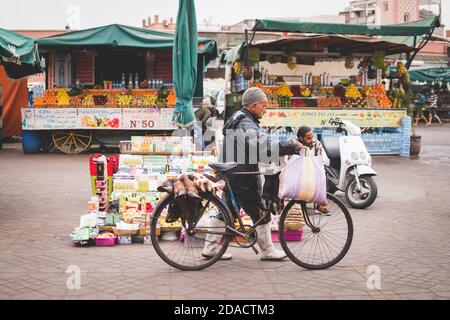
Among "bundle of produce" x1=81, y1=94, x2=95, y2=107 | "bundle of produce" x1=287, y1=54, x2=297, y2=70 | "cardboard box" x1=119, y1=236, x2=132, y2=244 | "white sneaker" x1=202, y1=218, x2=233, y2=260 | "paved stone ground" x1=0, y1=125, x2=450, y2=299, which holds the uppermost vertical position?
"bundle of produce" x1=287, y1=54, x2=297, y2=70

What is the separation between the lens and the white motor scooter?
8.88 m

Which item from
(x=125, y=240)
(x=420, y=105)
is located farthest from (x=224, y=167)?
(x=420, y=105)

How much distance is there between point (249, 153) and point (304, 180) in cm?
57

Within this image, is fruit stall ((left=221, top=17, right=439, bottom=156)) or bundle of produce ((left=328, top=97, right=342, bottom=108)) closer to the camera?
fruit stall ((left=221, top=17, right=439, bottom=156))

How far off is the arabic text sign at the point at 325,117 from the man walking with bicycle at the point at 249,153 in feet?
32.1

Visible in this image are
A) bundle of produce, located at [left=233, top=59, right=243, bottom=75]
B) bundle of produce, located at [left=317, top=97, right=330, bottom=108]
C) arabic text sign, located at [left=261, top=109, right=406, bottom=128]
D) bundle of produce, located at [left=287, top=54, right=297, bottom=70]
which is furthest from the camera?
bundle of produce, located at [left=287, top=54, right=297, bottom=70]

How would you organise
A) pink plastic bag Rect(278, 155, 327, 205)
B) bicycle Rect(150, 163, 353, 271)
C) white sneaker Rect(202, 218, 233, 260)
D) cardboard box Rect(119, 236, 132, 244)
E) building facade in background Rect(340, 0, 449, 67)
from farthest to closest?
building facade in background Rect(340, 0, 449, 67) < cardboard box Rect(119, 236, 132, 244) < white sneaker Rect(202, 218, 233, 260) < bicycle Rect(150, 163, 353, 271) < pink plastic bag Rect(278, 155, 327, 205)

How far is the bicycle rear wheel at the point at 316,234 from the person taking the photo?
5766 mm

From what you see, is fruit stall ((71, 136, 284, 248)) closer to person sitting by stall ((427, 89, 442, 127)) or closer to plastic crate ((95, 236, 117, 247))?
plastic crate ((95, 236, 117, 247))

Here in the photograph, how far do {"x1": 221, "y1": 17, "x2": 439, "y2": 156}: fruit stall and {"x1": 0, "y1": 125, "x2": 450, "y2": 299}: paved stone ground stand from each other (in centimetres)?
622

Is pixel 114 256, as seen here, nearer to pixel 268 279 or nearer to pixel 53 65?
pixel 268 279

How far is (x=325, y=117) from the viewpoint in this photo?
15711 mm

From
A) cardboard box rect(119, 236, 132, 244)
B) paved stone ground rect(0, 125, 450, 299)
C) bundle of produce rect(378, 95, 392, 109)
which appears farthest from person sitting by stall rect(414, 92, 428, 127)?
cardboard box rect(119, 236, 132, 244)
